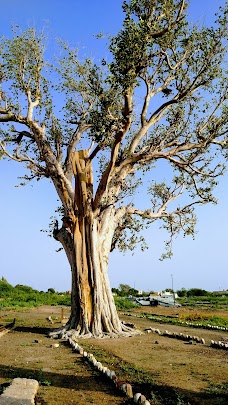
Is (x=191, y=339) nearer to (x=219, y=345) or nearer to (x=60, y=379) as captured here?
(x=219, y=345)

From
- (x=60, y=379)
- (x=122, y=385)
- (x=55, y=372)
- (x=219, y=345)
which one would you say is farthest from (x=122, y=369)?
(x=219, y=345)

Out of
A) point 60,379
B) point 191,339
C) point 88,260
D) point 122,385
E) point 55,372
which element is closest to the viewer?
point 122,385

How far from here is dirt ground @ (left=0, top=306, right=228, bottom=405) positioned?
7859 millimetres

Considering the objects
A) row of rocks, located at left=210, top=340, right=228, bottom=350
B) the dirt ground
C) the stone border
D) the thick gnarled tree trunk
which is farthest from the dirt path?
row of rocks, located at left=210, top=340, right=228, bottom=350

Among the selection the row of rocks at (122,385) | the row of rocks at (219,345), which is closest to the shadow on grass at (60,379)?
the row of rocks at (122,385)

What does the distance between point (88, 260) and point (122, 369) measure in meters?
8.44

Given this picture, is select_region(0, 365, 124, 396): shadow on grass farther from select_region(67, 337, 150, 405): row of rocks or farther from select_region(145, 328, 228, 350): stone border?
select_region(145, 328, 228, 350): stone border

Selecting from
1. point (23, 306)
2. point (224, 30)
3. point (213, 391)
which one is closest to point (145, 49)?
point (224, 30)

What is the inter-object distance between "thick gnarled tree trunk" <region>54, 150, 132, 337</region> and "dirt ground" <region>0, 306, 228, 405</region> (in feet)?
4.83

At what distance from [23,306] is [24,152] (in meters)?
18.7

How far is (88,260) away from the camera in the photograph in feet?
61.0

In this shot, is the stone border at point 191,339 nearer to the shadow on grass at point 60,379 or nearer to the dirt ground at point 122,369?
the dirt ground at point 122,369

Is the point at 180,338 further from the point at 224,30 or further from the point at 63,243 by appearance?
the point at 224,30

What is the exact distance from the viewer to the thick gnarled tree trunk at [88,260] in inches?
701
